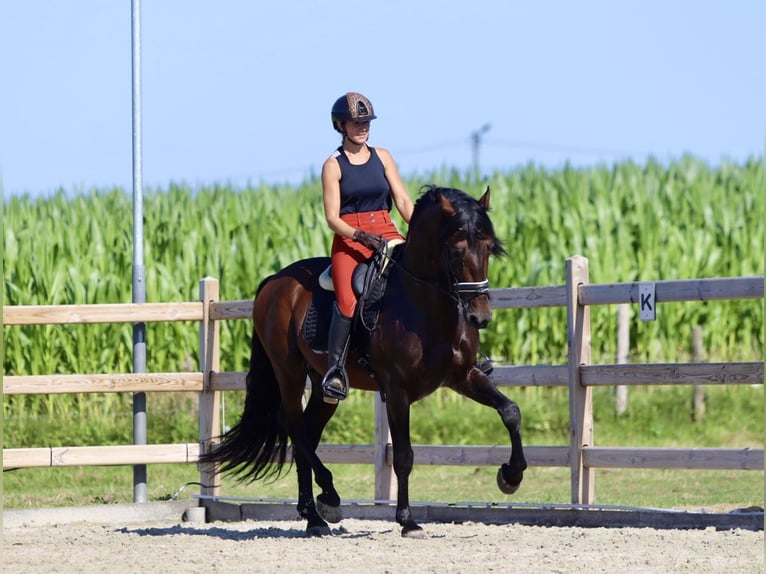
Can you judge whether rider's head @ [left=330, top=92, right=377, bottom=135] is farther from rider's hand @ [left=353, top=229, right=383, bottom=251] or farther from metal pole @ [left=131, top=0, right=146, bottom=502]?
metal pole @ [left=131, top=0, right=146, bottom=502]

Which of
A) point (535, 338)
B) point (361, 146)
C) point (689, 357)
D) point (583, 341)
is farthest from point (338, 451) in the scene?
point (689, 357)

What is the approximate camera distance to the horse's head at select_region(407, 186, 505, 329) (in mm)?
6789

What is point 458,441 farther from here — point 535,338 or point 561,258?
point 561,258

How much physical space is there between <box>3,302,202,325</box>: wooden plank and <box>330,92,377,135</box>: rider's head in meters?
3.03

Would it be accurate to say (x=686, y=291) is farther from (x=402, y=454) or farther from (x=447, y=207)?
(x=402, y=454)

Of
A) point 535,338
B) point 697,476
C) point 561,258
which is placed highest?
point 561,258

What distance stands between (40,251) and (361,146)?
11879 mm

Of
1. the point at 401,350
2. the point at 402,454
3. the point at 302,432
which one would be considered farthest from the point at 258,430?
the point at 401,350

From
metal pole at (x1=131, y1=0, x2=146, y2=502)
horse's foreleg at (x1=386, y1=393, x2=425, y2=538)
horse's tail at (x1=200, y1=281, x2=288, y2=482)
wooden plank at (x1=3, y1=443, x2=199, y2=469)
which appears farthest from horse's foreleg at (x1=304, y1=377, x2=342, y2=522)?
metal pole at (x1=131, y1=0, x2=146, y2=502)

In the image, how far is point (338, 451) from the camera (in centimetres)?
955

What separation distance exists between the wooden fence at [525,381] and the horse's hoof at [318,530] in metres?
0.82

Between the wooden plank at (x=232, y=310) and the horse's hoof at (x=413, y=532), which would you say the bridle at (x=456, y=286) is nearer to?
the horse's hoof at (x=413, y=532)

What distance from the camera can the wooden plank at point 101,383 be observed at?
9961mm

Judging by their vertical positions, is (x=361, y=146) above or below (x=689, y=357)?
above
